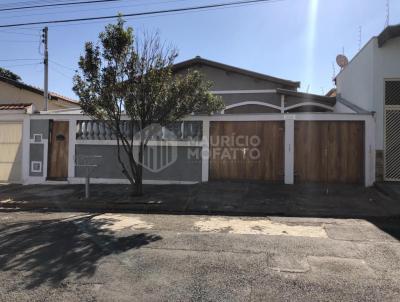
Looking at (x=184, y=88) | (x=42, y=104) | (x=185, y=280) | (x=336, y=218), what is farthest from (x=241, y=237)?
(x=42, y=104)

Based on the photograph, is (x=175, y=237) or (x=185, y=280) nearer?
(x=185, y=280)

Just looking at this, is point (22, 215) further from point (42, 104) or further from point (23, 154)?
point (42, 104)

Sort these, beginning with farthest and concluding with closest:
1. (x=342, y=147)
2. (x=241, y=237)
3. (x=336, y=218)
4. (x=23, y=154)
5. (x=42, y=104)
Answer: (x=42, y=104), (x=23, y=154), (x=342, y=147), (x=336, y=218), (x=241, y=237)

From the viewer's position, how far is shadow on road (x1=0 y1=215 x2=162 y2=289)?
519cm

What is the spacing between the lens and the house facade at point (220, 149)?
11.8 metres

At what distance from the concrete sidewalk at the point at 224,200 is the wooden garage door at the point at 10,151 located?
190cm

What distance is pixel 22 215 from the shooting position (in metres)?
9.29

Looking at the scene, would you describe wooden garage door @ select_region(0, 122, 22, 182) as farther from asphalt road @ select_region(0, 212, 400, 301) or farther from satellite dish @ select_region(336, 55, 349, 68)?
satellite dish @ select_region(336, 55, 349, 68)

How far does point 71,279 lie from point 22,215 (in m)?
5.09

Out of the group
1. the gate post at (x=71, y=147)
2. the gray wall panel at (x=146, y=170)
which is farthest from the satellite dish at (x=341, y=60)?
the gate post at (x=71, y=147)

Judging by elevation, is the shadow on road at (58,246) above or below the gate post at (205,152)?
below

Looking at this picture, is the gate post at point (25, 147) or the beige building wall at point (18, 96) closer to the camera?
the gate post at point (25, 147)

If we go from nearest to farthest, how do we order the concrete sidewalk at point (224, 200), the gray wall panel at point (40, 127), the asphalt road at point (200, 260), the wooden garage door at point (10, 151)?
the asphalt road at point (200, 260)
the concrete sidewalk at point (224, 200)
the gray wall panel at point (40, 127)
the wooden garage door at point (10, 151)

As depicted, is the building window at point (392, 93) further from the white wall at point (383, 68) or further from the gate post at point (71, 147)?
the gate post at point (71, 147)
